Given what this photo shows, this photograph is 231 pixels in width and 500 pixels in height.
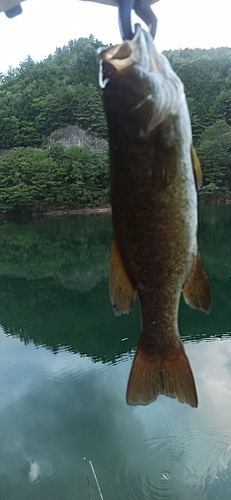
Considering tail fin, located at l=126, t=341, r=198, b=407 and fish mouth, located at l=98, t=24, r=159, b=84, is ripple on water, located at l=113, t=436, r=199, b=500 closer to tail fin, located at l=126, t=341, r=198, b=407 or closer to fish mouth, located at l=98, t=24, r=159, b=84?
tail fin, located at l=126, t=341, r=198, b=407

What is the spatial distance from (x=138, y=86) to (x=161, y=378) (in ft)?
2.53

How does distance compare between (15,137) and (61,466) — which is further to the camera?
(15,137)

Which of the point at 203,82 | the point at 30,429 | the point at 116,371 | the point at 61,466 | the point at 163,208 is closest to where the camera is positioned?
the point at 163,208

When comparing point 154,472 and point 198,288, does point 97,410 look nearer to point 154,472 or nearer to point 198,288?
point 154,472

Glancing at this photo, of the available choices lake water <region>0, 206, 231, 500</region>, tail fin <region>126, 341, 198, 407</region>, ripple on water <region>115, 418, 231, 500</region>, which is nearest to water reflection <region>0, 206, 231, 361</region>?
lake water <region>0, 206, 231, 500</region>

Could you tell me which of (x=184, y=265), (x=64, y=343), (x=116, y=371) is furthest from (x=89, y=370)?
(x=184, y=265)

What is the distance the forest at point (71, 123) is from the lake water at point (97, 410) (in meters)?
16.3

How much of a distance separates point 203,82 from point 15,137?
72.6 feet

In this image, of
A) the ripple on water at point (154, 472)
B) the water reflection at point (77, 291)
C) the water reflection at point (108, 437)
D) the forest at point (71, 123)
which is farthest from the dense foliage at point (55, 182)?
the ripple on water at point (154, 472)

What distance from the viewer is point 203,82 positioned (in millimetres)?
51906

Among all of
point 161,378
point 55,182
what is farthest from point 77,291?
point 161,378

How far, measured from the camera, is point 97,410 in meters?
9.80

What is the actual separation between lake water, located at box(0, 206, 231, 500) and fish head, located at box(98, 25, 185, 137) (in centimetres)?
718

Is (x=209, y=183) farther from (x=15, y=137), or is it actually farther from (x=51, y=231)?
(x=15, y=137)
